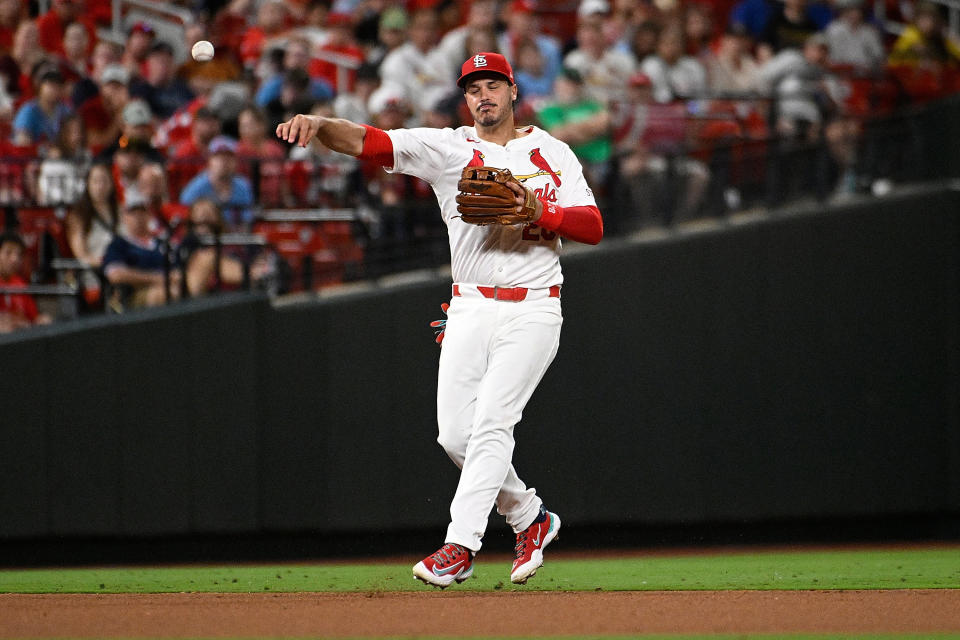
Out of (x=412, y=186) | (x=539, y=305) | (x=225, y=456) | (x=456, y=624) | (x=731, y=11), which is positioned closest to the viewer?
(x=456, y=624)

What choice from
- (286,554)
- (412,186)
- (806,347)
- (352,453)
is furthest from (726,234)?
(286,554)

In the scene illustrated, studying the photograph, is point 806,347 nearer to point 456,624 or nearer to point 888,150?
point 888,150

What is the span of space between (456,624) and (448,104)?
17.4ft

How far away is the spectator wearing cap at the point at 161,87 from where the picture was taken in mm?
10062

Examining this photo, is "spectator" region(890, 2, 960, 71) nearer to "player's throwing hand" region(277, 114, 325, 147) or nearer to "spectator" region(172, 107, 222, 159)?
"spectator" region(172, 107, 222, 159)

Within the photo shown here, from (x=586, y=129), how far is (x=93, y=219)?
3.05 m

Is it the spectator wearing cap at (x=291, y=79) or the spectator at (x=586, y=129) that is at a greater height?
the spectator wearing cap at (x=291, y=79)

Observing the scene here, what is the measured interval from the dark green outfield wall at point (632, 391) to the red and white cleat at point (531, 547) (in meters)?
2.77

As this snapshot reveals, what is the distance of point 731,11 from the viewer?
12547mm

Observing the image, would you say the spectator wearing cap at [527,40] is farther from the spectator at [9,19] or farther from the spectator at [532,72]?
the spectator at [9,19]

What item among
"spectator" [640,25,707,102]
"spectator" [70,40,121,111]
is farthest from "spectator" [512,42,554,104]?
Answer: "spectator" [70,40,121,111]

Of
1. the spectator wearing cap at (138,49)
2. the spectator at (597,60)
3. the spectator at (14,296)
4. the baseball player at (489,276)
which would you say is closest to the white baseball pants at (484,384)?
the baseball player at (489,276)

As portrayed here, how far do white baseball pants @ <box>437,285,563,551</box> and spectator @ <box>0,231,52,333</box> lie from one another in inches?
141

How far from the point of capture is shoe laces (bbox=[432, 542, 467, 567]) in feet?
17.0
